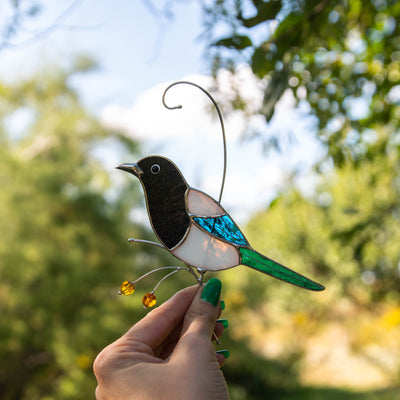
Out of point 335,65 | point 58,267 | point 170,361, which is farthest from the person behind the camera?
point 58,267

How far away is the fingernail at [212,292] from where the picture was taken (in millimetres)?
630

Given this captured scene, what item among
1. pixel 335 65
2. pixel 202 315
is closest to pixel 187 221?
pixel 202 315

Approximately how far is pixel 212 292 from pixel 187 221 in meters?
0.13

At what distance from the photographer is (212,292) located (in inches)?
25.0

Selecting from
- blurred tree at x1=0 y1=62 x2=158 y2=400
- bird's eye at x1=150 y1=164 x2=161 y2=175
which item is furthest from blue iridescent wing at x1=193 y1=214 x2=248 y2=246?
blurred tree at x1=0 y1=62 x2=158 y2=400

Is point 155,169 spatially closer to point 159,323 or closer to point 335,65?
point 159,323

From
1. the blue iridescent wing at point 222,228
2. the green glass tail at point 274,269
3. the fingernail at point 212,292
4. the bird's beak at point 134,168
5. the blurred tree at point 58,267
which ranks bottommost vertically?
the fingernail at point 212,292

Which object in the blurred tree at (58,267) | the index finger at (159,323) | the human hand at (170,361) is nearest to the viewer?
the human hand at (170,361)

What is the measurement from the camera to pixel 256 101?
1233mm

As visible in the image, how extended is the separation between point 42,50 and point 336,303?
5734 millimetres

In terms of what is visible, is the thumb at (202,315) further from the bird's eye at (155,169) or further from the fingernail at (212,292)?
the bird's eye at (155,169)

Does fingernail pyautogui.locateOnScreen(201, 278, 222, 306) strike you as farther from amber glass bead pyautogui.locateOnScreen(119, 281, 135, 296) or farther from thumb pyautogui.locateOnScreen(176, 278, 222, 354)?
amber glass bead pyautogui.locateOnScreen(119, 281, 135, 296)

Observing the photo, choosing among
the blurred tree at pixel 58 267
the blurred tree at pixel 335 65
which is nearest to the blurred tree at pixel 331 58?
the blurred tree at pixel 335 65

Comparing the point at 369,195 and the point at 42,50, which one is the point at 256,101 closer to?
the point at 42,50
